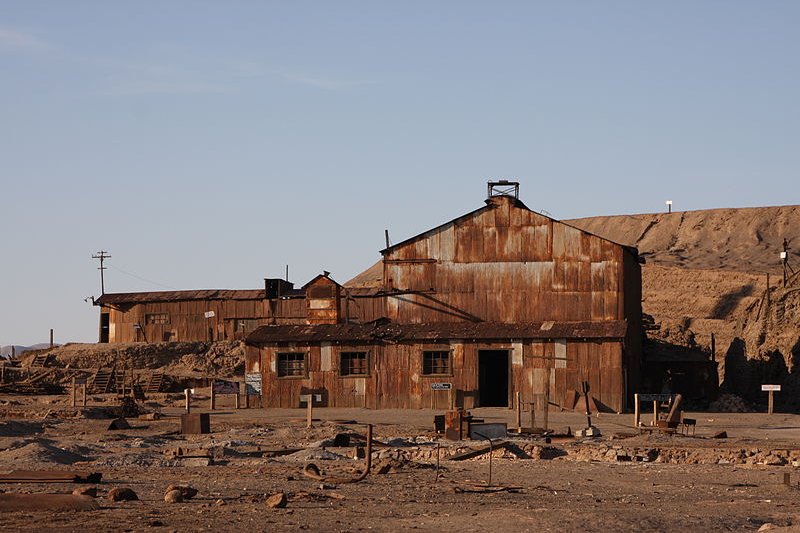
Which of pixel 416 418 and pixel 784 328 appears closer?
pixel 416 418

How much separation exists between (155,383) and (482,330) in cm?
2463

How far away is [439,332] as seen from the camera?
164 ft

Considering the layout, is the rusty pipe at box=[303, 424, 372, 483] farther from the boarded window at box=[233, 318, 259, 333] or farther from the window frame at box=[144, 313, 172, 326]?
the window frame at box=[144, 313, 172, 326]

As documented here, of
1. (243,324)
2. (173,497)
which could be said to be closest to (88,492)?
(173,497)

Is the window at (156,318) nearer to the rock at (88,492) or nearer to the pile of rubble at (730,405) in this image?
the pile of rubble at (730,405)

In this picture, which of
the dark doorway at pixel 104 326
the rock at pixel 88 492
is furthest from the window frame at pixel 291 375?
the dark doorway at pixel 104 326

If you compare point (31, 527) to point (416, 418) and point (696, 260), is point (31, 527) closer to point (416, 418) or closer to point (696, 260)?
point (416, 418)

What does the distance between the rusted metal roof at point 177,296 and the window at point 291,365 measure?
30572 millimetres

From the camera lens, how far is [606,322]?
49.1m

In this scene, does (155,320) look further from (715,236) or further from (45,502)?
(715,236)

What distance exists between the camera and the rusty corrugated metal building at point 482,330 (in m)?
48.1

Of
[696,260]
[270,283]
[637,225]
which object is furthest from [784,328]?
[637,225]

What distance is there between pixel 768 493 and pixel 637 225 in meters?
125

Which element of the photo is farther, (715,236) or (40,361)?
(715,236)
